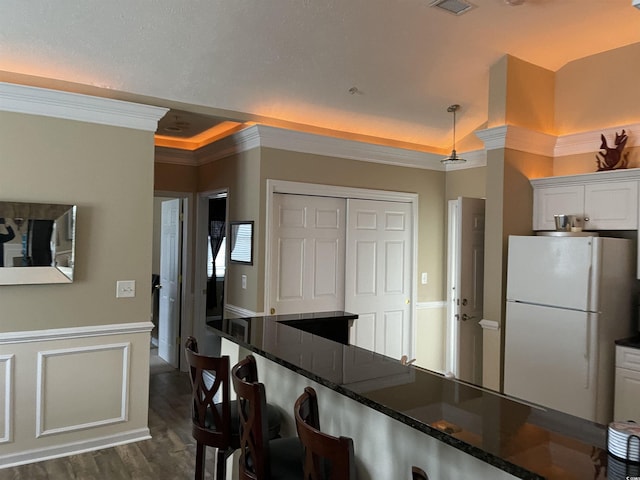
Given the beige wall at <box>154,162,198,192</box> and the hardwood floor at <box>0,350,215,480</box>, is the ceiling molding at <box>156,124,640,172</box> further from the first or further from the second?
the hardwood floor at <box>0,350,215,480</box>

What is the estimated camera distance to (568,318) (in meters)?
3.61

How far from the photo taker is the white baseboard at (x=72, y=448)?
129 inches

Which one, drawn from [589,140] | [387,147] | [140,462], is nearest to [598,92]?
[589,140]

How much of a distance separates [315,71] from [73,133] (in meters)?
1.87

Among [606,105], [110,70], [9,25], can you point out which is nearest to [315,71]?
[110,70]

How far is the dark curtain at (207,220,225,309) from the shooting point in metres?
5.33

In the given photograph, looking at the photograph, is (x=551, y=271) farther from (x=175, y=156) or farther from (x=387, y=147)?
(x=175, y=156)

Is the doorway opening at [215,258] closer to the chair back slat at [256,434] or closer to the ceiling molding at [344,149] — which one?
the ceiling molding at [344,149]

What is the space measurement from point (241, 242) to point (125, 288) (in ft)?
3.91

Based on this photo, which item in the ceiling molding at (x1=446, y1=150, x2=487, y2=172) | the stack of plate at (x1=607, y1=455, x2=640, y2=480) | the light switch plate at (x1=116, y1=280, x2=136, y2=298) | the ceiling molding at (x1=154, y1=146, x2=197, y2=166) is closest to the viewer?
the stack of plate at (x1=607, y1=455, x2=640, y2=480)

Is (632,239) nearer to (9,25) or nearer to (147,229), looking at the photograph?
(147,229)

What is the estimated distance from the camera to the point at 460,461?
4.54ft

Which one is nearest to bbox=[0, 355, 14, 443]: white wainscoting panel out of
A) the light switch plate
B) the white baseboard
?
the white baseboard

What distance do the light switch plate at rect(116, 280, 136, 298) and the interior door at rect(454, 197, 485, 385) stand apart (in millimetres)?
2700
